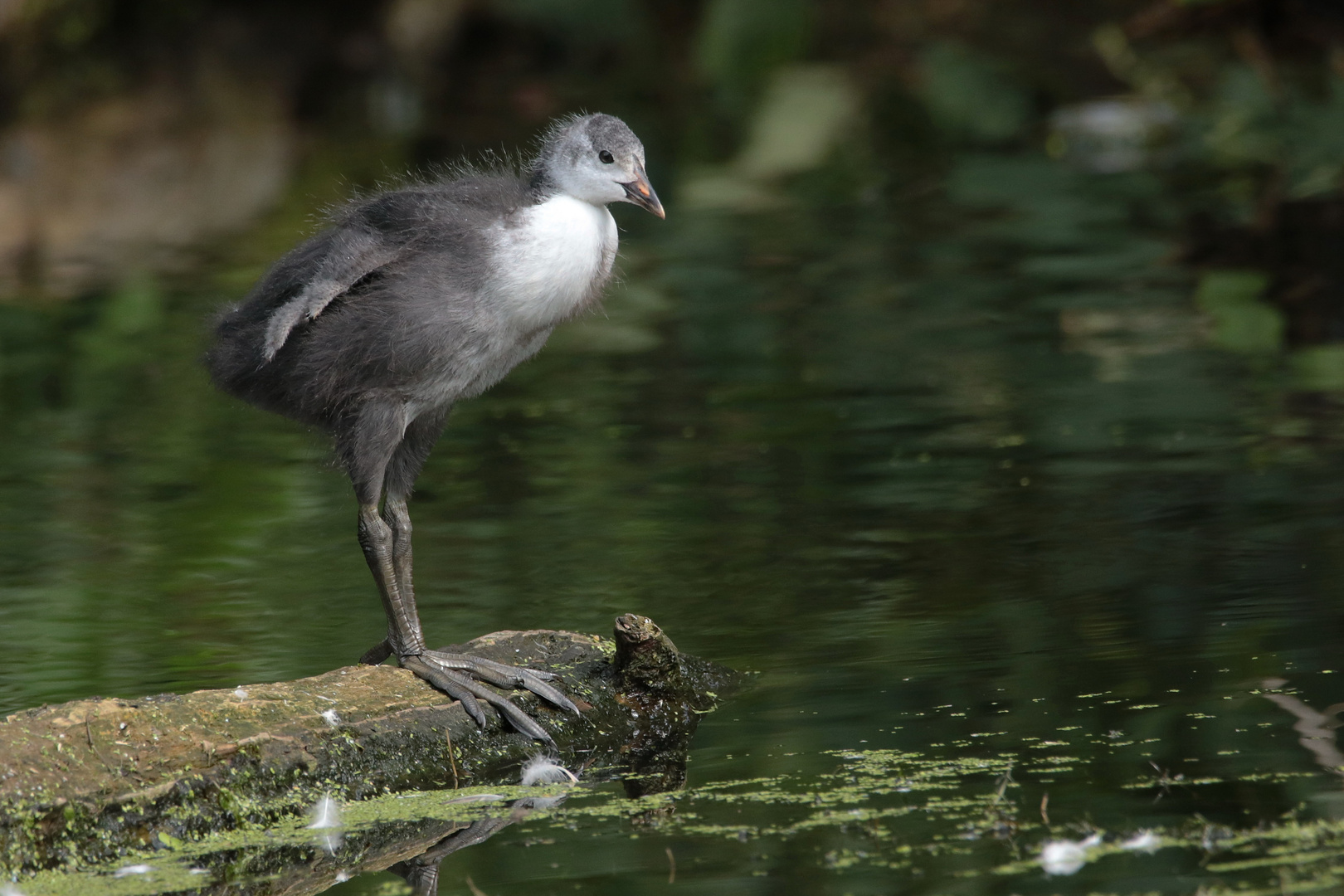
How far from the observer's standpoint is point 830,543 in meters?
7.08

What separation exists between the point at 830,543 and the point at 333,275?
2386mm

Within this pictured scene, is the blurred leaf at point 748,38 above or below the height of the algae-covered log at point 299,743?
above

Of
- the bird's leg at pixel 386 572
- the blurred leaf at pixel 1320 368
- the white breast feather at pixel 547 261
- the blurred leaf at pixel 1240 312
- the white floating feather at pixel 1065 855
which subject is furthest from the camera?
the blurred leaf at pixel 1240 312

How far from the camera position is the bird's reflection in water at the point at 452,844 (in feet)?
14.0

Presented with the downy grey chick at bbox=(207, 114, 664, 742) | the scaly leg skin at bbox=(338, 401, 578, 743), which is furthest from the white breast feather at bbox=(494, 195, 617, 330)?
the scaly leg skin at bbox=(338, 401, 578, 743)

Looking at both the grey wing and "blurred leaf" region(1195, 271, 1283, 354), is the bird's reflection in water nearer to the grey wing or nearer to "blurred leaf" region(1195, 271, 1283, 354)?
the grey wing

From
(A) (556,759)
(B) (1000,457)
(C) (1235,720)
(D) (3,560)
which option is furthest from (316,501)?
(C) (1235,720)

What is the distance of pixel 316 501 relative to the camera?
26.9 feet

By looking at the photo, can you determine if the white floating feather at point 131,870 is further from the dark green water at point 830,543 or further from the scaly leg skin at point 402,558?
the scaly leg skin at point 402,558

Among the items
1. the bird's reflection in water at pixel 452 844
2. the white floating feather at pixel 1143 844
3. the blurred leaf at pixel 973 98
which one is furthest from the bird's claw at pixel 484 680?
the blurred leaf at pixel 973 98

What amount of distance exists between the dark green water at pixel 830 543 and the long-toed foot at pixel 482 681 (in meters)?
0.45

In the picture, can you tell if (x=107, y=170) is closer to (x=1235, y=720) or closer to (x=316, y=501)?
(x=316, y=501)

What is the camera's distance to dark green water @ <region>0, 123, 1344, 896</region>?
440 cm

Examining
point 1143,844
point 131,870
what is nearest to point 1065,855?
point 1143,844
